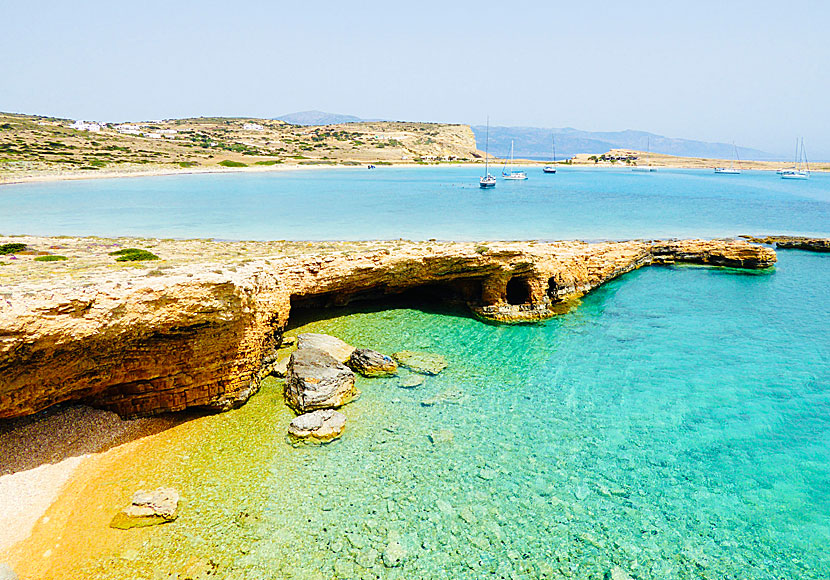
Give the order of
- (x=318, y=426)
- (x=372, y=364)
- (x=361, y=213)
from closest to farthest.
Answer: (x=318, y=426)
(x=372, y=364)
(x=361, y=213)

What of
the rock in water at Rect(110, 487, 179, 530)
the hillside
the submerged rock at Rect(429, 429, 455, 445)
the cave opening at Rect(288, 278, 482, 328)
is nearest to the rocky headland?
the cave opening at Rect(288, 278, 482, 328)

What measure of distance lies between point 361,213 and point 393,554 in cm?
3802

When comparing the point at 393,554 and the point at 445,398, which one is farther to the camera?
the point at 445,398

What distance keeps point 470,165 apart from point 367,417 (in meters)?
151

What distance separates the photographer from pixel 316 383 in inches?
583

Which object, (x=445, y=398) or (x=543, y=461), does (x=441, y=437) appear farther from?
(x=543, y=461)

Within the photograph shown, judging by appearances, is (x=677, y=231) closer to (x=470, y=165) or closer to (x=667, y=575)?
(x=667, y=575)

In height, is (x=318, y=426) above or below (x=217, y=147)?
below

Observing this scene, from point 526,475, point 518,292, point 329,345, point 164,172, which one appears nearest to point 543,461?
point 526,475

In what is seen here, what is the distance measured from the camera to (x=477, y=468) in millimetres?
12062

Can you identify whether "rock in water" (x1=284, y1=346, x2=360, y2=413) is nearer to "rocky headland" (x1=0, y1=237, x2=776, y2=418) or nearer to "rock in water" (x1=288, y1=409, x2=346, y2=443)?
"rock in water" (x1=288, y1=409, x2=346, y2=443)

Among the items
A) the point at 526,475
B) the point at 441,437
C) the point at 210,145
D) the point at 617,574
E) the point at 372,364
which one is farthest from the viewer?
the point at 210,145

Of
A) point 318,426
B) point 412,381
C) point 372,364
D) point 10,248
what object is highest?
point 10,248

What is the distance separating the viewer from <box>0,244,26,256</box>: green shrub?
16922 millimetres
